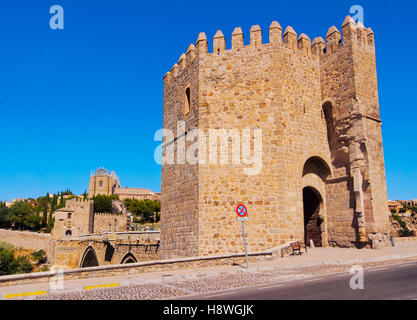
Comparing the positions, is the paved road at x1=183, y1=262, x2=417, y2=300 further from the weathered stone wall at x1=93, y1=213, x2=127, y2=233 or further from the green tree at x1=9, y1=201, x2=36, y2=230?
the green tree at x1=9, y1=201, x2=36, y2=230

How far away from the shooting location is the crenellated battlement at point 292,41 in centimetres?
1585

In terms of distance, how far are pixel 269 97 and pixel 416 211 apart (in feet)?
252

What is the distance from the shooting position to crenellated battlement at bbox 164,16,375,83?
15852 mm

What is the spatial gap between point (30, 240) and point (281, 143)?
2066 inches

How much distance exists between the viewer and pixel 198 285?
8.34 metres

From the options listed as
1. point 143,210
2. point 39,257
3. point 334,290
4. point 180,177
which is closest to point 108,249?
point 180,177

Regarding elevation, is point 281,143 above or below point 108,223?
above

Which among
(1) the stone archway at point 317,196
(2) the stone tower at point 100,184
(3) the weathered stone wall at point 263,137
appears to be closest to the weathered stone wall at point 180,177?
(3) the weathered stone wall at point 263,137

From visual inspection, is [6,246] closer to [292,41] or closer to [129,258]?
[129,258]

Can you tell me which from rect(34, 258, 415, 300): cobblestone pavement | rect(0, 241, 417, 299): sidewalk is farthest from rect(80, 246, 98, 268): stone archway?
rect(34, 258, 415, 300): cobblestone pavement

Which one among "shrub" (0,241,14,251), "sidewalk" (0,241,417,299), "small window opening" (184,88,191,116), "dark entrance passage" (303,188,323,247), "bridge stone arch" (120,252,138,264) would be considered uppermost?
"small window opening" (184,88,191,116)

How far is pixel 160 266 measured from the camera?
1093cm

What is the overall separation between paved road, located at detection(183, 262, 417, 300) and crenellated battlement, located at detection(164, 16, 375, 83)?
1080 centimetres
